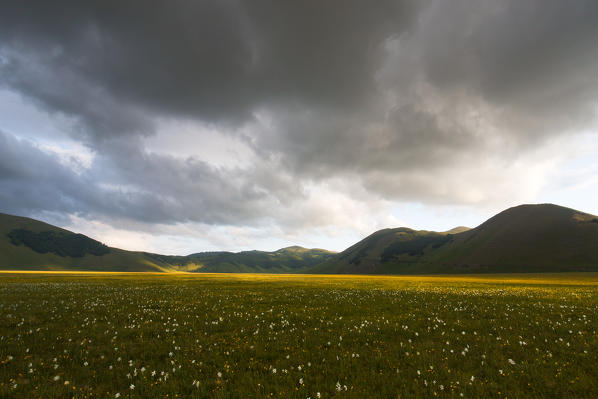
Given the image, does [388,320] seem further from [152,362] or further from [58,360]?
[58,360]

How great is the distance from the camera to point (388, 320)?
13680 mm

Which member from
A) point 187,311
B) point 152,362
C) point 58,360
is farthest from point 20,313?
point 152,362

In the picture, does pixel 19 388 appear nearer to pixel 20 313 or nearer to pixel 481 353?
pixel 20 313

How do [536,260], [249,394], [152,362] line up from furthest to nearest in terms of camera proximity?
[536,260], [152,362], [249,394]

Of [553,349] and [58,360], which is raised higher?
[553,349]

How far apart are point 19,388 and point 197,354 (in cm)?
461

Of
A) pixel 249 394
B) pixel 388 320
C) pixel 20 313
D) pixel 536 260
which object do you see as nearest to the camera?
pixel 249 394

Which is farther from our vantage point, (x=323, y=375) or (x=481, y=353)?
(x=481, y=353)

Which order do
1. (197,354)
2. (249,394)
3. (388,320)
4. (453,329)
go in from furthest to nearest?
1. (388,320)
2. (453,329)
3. (197,354)
4. (249,394)

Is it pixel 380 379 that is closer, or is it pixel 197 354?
pixel 380 379

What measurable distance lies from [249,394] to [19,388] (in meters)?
6.31

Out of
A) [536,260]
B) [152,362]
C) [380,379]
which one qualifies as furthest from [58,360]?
[536,260]

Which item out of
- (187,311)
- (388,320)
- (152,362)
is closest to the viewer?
(152,362)

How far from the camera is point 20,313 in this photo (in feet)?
50.5
